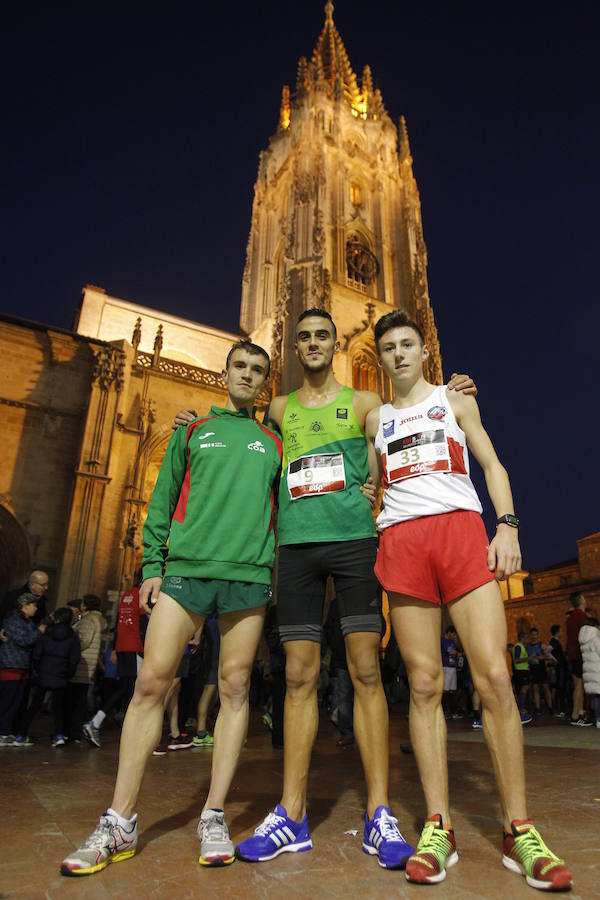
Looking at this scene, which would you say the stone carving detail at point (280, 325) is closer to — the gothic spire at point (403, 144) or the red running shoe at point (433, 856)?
the gothic spire at point (403, 144)

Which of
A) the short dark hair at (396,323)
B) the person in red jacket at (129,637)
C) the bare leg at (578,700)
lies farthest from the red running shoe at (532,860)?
the bare leg at (578,700)

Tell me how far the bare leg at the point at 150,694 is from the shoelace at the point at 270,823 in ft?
1.70

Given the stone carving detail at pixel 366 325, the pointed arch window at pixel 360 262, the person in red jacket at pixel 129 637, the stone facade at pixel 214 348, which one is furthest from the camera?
the pointed arch window at pixel 360 262

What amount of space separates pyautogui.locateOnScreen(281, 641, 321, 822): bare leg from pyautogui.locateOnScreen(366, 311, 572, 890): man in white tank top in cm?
45

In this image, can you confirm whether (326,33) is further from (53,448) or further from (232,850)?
(232,850)

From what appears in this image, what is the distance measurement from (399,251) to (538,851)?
32.0m

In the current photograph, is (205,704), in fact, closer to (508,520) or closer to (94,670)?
(94,670)

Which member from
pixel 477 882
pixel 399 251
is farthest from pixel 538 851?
pixel 399 251

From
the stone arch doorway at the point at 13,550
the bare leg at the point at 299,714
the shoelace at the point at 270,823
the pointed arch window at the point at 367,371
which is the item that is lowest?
the shoelace at the point at 270,823

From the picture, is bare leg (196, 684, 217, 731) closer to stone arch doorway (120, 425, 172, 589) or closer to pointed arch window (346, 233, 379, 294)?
stone arch doorway (120, 425, 172, 589)

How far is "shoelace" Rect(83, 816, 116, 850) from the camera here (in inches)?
78.8

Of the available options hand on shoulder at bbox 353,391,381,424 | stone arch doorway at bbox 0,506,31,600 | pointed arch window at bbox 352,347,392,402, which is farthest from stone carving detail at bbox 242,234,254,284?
hand on shoulder at bbox 353,391,381,424

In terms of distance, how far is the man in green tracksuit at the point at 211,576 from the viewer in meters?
2.27

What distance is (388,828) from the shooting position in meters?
2.15
